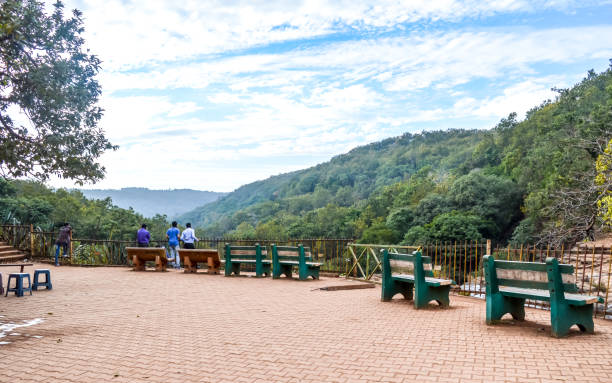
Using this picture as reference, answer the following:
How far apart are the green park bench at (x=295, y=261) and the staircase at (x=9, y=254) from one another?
1112 cm

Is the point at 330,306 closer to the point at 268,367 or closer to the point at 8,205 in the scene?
the point at 268,367

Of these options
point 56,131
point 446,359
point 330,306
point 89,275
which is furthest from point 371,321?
point 89,275

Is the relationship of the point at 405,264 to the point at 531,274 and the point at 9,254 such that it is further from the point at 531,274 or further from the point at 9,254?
the point at 9,254

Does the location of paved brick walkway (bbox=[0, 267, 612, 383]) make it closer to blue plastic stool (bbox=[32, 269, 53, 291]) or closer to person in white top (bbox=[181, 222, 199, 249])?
blue plastic stool (bbox=[32, 269, 53, 291])

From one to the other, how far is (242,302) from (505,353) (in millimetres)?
5425

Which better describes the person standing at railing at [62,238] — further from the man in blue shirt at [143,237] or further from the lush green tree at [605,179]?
the lush green tree at [605,179]

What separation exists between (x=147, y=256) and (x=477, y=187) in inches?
1483

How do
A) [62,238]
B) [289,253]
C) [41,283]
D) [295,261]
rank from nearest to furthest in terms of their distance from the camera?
1. [41,283]
2. [295,261]
3. [289,253]
4. [62,238]

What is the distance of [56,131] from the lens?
10031 mm

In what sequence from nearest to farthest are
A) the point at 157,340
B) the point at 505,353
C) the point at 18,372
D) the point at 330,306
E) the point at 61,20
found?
1. the point at 18,372
2. the point at 505,353
3. the point at 157,340
4. the point at 330,306
5. the point at 61,20

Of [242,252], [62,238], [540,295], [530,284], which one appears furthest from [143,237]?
[540,295]

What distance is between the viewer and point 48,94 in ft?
30.2

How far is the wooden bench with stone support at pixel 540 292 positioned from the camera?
236 inches

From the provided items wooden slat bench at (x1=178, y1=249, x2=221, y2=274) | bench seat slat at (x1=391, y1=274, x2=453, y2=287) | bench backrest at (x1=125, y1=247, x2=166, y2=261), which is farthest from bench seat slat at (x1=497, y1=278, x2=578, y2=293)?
bench backrest at (x1=125, y1=247, x2=166, y2=261)
